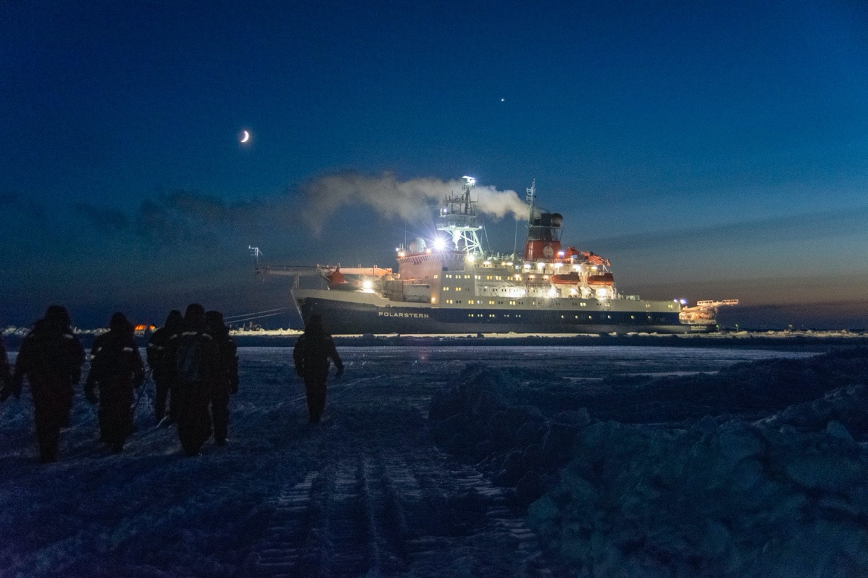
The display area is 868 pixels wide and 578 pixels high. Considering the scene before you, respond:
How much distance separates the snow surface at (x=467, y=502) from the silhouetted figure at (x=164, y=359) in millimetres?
797

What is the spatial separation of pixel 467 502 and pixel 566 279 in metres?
58.9

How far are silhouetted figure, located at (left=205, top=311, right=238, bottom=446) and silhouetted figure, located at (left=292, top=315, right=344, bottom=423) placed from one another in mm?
1398

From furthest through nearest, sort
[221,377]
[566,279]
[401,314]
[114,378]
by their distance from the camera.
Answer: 1. [566,279]
2. [401,314]
3. [221,377]
4. [114,378]

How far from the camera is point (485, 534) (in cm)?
439

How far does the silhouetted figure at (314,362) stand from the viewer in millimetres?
9641

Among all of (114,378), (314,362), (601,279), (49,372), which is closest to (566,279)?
(601,279)

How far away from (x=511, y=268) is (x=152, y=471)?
5545cm

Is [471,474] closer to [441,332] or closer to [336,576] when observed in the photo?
[336,576]

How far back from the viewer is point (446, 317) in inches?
2245

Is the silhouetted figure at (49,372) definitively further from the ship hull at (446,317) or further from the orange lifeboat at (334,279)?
the orange lifeboat at (334,279)

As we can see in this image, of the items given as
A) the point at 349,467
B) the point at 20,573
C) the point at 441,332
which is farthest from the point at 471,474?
the point at 441,332

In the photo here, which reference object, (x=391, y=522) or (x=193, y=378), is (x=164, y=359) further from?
(x=391, y=522)

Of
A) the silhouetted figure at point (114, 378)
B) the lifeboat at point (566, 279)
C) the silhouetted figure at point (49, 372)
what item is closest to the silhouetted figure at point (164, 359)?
the silhouetted figure at point (114, 378)

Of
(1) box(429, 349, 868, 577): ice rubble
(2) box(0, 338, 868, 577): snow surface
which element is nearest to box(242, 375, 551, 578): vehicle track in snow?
(2) box(0, 338, 868, 577): snow surface
